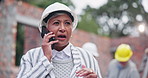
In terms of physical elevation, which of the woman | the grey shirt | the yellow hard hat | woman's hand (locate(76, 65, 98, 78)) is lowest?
the grey shirt

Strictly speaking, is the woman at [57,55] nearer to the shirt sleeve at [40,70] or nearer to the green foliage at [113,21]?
the shirt sleeve at [40,70]

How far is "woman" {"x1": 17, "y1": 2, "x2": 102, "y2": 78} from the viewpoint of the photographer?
180cm

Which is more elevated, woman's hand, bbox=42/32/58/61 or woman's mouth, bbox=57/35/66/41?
woman's mouth, bbox=57/35/66/41

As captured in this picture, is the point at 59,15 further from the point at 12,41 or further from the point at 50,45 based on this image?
the point at 12,41

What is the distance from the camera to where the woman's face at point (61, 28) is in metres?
1.87

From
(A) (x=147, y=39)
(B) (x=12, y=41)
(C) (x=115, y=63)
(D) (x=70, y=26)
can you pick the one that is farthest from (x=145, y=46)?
(D) (x=70, y=26)

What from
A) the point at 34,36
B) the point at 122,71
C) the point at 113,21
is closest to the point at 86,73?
the point at 122,71

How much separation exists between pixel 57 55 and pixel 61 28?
0.17 metres

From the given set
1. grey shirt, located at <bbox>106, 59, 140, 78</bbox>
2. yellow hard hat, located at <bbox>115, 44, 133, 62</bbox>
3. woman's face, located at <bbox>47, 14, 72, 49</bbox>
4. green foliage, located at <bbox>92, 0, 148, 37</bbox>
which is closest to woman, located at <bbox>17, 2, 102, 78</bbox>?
woman's face, located at <bbox>47, 14, 72, 49</bbox>

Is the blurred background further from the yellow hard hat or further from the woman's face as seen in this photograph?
the woman's face

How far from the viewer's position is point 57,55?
75.9 inches

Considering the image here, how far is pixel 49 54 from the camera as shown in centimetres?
182

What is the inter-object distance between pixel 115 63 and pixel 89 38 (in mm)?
7136

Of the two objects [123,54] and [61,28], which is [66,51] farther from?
[123,54]
